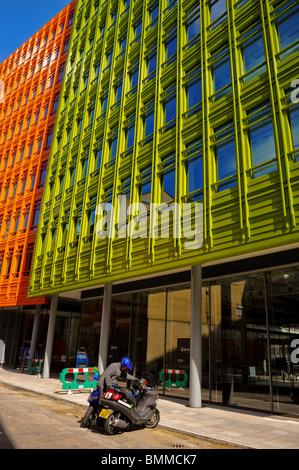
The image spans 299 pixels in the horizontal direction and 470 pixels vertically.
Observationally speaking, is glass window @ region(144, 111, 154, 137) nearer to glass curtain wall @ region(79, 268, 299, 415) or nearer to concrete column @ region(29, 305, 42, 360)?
glass curtain wall @ region(79, 268, 299, 415)

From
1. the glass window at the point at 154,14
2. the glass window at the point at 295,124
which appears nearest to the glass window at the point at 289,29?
the glass window at the point at 295,124

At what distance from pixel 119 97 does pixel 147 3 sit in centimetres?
547

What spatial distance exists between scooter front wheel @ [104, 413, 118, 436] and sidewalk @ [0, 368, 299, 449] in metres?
1.77

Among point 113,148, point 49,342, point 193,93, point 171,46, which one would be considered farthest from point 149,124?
point 49,342

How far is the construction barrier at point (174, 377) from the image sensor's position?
1526 cm

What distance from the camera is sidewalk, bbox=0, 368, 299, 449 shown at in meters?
7.76

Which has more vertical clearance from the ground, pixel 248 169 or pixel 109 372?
pixel 248 169

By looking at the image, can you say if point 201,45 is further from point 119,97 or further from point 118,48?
point 118,48

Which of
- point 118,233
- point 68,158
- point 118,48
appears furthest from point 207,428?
point 118,48

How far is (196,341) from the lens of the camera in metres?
13.1

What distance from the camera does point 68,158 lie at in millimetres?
25156

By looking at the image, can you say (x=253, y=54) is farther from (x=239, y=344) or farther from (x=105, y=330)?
(x=105, y=330)

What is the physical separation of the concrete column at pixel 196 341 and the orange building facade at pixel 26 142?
53.4 ft

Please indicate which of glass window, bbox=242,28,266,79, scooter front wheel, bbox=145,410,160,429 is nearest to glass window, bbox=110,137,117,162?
glass window, bbox=242,28,266,79
